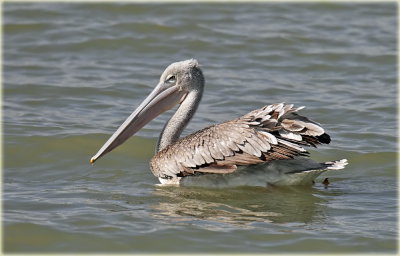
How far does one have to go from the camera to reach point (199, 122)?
34.7 ft

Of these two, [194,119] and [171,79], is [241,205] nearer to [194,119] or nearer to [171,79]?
[171,79]

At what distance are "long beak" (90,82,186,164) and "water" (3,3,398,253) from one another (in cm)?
45

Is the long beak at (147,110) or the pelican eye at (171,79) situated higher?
the pelican eye at (171,79)

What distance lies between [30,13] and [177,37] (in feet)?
9.83

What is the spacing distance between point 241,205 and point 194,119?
3157 mm

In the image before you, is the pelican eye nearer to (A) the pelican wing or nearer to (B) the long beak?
(B) the long beak

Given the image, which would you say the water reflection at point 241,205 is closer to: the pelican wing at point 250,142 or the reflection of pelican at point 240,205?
the reflection of pelican at point 240,205

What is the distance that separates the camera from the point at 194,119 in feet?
35.2

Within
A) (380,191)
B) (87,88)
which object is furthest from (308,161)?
(87,88)

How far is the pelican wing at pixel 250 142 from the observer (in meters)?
7.63

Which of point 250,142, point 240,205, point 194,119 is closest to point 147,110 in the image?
point 250,142

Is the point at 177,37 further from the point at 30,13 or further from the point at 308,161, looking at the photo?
the point at 308,161

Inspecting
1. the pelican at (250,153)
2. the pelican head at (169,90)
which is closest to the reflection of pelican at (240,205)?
the pelican at (250,153)

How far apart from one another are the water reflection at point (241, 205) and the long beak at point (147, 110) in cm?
71
